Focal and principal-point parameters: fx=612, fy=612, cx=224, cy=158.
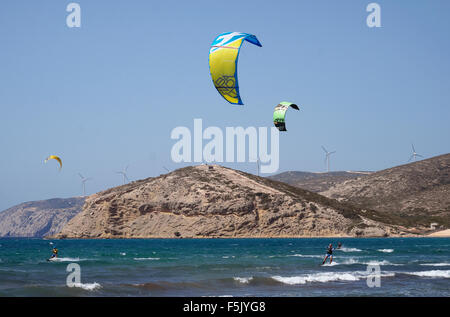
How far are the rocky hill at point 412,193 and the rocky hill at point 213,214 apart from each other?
2223 centimetres

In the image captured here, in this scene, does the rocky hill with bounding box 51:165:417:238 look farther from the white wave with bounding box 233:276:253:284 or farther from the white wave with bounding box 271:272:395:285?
the white wave with bounding box 233:276:253:284

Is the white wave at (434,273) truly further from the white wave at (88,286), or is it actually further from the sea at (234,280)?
the white wave at (88,286)

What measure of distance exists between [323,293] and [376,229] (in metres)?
116

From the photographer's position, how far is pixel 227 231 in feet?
→ 441

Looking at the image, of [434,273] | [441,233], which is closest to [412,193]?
[441,233]

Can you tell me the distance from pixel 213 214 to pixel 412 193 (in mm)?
73302

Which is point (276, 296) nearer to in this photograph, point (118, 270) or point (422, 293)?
point (422, 293)

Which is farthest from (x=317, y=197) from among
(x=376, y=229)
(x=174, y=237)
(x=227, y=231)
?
(x=174, y=237)

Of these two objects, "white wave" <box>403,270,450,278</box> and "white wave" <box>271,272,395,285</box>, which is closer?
"white wave" <box>271,272,395,285</box>

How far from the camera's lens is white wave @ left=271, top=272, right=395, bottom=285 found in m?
35.3

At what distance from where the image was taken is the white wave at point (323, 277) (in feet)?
116

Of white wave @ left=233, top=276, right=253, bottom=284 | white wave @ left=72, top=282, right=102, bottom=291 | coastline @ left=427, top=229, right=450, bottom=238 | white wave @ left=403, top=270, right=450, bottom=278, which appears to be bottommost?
coastline @ left=427, top=229, right=450, bottom=238

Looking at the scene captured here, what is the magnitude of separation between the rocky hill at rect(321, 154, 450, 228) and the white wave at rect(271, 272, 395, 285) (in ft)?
397

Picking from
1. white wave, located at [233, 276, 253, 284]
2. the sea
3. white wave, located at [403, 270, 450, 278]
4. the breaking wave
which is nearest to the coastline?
the sea
